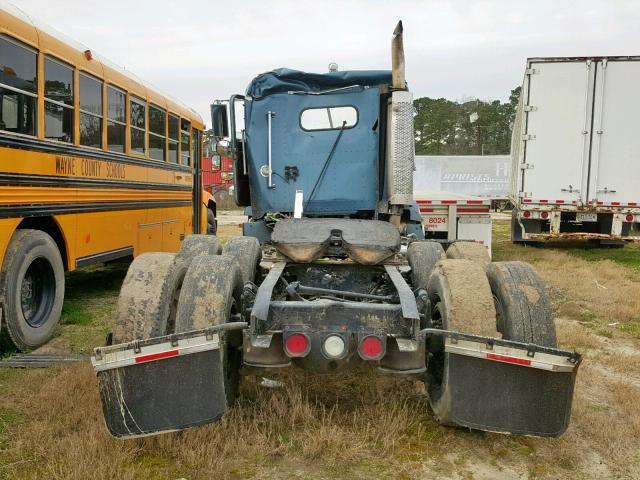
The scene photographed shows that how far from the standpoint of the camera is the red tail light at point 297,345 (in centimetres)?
309

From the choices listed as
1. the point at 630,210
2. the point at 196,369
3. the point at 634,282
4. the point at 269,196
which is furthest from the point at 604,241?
the point at 196,369

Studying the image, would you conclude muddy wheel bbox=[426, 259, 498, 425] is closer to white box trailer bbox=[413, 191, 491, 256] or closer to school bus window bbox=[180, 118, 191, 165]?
white box trailer bbox=[413, 191, 491, 256]

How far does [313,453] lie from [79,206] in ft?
14.9

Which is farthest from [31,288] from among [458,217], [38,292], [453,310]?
[458,217]

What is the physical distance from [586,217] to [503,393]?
971 cm

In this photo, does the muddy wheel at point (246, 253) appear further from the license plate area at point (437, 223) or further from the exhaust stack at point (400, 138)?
the license plate area at point (437, 223)

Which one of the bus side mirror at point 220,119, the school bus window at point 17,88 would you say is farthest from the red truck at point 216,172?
the school bus window at point 17,88

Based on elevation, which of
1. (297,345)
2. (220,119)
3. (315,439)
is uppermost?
(220,119)

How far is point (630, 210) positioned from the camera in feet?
37.1

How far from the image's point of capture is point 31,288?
588 cm

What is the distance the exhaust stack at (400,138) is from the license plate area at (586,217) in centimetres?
749

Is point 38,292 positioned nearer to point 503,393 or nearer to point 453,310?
point 453,310

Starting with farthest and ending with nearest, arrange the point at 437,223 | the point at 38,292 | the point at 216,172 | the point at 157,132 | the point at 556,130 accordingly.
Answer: the point at 556,130
the point at 437,223
the point at 216,172
the point at 157,132
the point at 38,292

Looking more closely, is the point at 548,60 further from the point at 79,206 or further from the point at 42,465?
the point at 42,465
